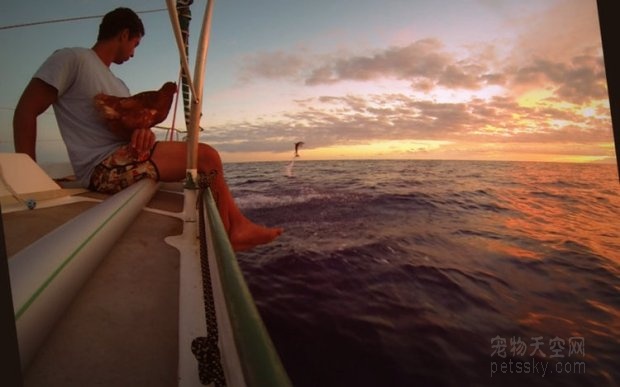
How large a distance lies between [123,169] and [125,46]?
1.12 m

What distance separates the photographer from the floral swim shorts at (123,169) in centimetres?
259

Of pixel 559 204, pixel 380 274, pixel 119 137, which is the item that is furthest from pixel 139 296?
pixel 559 204

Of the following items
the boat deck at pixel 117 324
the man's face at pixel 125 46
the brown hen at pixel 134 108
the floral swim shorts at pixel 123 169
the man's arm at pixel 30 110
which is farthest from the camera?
the man's face at pixel 125 46

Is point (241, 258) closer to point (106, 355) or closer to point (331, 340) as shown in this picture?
point (331, 340)

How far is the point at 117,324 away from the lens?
1.13 meters

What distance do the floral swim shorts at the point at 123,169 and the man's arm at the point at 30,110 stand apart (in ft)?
1.68

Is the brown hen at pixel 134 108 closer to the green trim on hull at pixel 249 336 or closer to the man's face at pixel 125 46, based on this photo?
the man's face at pixel 125 46

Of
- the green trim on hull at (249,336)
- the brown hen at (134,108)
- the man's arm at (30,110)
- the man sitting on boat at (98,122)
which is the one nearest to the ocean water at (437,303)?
the green trim on hull at (249,336)

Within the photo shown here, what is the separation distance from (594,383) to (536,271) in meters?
2.49

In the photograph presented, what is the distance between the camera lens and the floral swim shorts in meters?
2.59

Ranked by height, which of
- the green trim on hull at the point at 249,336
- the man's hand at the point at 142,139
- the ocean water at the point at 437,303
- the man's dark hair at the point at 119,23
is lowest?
the ocean water at the point at 437,303

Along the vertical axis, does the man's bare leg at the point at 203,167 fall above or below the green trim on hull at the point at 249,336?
above

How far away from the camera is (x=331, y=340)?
9.37 feet

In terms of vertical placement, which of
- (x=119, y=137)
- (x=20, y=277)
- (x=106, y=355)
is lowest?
(x=106, y=355)
